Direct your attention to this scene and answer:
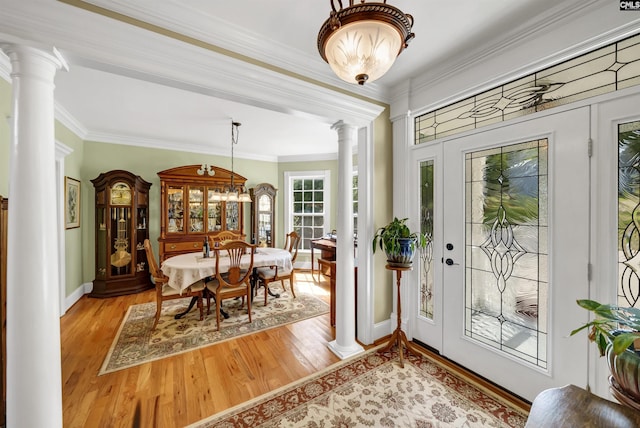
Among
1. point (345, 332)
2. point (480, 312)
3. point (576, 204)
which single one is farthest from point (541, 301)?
point (345, 332)

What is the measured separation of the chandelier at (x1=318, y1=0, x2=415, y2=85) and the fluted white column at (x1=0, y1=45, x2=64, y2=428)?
5.01 ft

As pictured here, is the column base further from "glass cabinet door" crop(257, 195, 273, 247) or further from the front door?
"glass cabinet door" crop(257, 195, 273, 247)

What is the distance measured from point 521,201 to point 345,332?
1.89 meters

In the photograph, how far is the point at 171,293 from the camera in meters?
2.95

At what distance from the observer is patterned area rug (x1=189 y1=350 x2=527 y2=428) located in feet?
5.51

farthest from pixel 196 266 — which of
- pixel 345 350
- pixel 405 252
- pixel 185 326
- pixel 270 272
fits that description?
pixel 405 252

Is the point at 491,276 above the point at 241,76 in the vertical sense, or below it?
below

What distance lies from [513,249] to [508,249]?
3 cm

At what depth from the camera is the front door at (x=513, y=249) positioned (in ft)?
5.35

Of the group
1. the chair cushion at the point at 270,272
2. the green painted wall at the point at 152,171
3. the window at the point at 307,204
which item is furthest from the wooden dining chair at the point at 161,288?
the window at the point at 307,204

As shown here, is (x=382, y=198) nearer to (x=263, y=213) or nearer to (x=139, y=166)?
(x=263, y=213)

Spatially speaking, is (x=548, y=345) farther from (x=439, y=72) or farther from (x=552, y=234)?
(x=439, y=72)

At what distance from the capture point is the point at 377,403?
184 cm

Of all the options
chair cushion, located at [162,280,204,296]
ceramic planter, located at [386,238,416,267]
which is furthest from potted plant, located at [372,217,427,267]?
chair cushion, located at [162,280,204,296]
